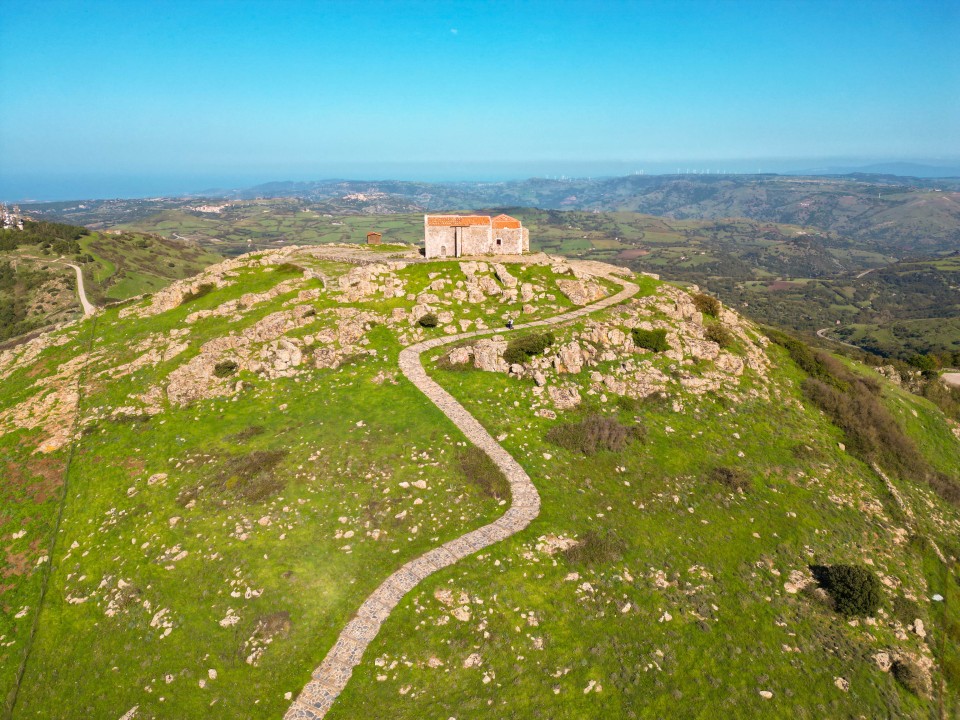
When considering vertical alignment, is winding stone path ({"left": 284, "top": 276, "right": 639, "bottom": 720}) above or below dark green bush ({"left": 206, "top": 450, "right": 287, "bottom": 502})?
below

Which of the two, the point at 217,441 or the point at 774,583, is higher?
the point at 217,441

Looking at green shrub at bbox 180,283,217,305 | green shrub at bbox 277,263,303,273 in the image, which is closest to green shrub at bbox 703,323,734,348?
green shrub at bbox 277,263,303,273

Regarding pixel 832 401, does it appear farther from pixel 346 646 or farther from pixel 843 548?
pixel 346 646

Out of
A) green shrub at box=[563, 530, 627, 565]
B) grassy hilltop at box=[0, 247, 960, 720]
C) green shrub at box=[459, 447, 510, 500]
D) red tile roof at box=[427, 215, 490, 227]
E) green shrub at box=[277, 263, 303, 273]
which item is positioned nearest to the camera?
grassy hilltop at box=[0, 247, 960, 720]

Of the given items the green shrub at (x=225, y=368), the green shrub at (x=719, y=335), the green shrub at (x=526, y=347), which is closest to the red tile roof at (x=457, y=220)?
Answer: the green shrub at (x=526, y=347)

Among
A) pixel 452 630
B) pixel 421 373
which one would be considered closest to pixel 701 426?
pixel 421 373

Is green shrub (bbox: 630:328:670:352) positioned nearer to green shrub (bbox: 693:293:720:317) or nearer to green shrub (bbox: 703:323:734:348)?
green shrub (bbox: 703:323:734:348)

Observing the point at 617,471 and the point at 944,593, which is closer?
the point at 944,593

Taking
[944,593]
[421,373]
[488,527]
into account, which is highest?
[421,373]
